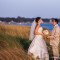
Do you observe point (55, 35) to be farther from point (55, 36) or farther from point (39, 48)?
point (39, 48)

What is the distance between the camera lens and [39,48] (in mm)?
16906

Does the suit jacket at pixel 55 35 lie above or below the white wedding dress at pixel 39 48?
above

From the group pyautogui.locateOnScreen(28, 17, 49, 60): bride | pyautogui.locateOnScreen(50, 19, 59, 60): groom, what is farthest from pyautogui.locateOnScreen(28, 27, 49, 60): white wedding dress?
pyautogui.locateOnScreen(50, 19, 59, 60): groom

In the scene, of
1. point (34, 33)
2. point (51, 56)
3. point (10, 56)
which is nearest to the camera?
point (10, 56)

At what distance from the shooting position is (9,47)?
1692 cm

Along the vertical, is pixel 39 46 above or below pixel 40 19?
below

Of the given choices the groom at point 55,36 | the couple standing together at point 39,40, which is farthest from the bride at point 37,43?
the groom at point 55,36

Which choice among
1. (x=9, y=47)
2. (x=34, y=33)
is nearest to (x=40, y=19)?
(x=34, y=33)

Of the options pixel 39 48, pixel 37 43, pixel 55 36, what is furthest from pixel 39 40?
pixel 55 36

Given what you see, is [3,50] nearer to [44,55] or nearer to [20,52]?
[20,52]

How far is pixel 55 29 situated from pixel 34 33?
3.11 ft

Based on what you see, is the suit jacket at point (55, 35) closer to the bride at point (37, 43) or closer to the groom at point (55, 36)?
the groom at point (55, 36)

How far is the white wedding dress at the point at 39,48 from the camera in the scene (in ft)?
54.7

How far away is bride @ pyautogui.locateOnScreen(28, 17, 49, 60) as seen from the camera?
16.6m
